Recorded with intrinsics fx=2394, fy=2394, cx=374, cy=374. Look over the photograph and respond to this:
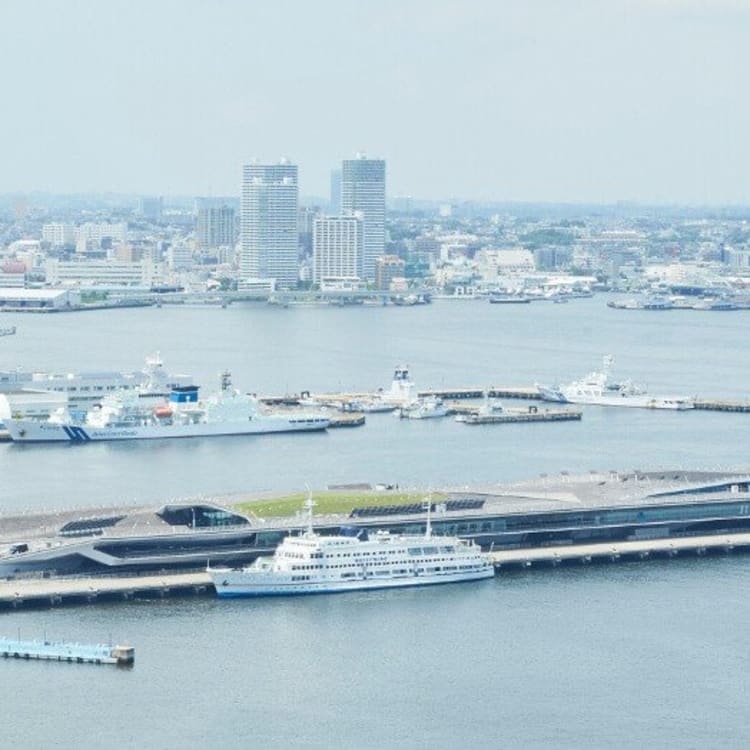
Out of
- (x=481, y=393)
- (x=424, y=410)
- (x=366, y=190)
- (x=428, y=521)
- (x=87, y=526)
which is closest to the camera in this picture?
(x=87, y=526)

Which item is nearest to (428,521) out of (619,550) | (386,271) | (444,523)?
(444,523)

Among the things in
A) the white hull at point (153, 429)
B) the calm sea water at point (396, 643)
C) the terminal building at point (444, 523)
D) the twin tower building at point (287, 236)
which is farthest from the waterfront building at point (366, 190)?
the terminal building at point (444, 523)

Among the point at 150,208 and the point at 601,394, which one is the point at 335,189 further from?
the point at 601,394

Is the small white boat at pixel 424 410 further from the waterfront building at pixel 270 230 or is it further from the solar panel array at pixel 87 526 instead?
the waterfront building at pixel 270 230

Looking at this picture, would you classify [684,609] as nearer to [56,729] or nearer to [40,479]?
[56,729]

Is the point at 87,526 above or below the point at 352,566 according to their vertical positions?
above

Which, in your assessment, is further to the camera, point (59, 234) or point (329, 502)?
point (59, 234)

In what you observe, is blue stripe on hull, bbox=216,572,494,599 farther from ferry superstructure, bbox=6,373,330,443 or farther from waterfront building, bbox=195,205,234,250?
waterfront building, bbox=195,205,234,250
